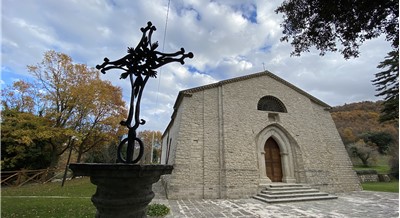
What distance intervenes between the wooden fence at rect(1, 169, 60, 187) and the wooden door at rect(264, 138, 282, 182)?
15106 millimetres

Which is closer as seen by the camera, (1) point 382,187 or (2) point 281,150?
(2) point 281,150

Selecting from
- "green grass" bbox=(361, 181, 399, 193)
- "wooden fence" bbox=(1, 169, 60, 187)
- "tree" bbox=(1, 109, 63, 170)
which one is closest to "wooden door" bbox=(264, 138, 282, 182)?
Answer: "green grass" bbox=(361, 181, 399, 193)

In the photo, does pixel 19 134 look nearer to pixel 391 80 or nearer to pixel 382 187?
pixel 391 80

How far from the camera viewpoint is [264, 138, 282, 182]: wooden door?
430 inches

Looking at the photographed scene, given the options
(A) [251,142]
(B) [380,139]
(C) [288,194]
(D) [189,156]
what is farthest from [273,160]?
(B) [380,139]

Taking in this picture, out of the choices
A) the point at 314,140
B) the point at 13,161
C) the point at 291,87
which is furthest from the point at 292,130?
the point at 13,161

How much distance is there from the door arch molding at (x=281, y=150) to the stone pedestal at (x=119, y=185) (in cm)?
964

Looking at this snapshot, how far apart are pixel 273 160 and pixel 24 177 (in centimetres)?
1634

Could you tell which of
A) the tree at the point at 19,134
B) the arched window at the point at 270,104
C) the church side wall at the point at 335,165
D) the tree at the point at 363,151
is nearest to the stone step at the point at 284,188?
the church side wall at the point at 335,165

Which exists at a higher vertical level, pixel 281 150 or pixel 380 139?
pixel 380 139

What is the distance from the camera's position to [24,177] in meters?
13.2

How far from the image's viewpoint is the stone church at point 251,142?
951cm

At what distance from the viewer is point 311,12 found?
3.91m

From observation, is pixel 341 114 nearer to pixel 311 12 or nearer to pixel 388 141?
Result: pixel 388 141
